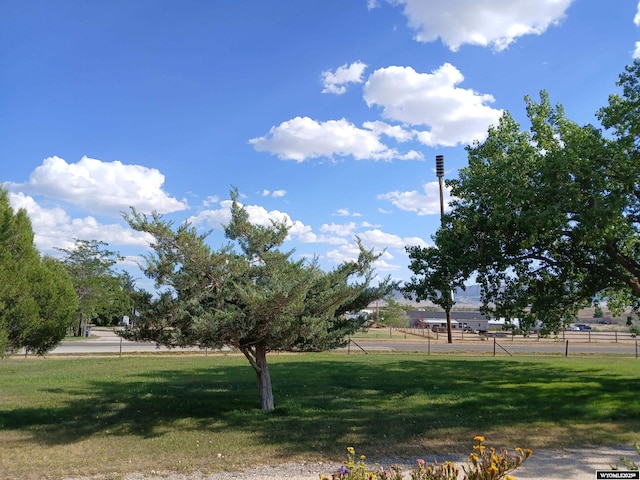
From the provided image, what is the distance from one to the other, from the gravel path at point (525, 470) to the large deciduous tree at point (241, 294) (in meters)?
2.66

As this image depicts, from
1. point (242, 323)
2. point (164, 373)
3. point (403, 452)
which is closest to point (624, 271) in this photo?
point (403, 452)

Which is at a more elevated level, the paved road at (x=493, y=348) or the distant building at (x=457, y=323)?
the paved road at (x=493, y=348)

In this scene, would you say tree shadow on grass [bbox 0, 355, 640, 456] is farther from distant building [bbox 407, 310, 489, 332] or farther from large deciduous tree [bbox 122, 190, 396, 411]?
distant building [bbox 407, 310, 489, 332]

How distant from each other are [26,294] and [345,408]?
25.1ft

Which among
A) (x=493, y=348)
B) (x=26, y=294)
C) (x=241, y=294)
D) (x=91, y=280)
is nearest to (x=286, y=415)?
(x=241, y=294)

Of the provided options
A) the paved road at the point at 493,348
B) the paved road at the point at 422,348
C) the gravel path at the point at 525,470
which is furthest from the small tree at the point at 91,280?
the gravel path at the point at 525,470

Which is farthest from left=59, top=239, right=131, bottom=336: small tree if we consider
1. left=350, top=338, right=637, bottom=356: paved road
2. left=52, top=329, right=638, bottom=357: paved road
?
left=350, top=338, right=637, bottom=356: paved road

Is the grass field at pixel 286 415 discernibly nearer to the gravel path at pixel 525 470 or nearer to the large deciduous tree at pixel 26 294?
the gravel path at pixel 525 470

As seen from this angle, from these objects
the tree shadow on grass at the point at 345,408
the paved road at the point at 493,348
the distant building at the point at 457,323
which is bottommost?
the distant building at the point at 457,323

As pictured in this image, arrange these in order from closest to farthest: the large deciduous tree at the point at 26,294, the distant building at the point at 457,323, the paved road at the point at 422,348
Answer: the large deciduous tree at the point at 26,294 < the paved road at the point at 422,348 < the distant building at the point at 457,323

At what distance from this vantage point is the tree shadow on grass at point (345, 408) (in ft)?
31.8

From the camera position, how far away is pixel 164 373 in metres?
19.2

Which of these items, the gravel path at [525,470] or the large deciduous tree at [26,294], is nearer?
the gravel path at [525,470]

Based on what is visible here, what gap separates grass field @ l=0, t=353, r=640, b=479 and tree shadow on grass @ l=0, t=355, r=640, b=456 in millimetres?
34
